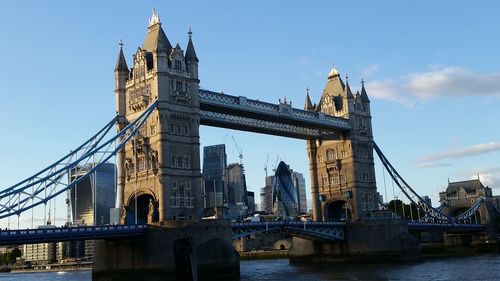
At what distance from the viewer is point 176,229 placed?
6197 centimetres

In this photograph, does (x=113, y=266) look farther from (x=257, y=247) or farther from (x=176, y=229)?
(x=257, y=247)

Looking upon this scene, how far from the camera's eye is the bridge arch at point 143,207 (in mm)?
68875

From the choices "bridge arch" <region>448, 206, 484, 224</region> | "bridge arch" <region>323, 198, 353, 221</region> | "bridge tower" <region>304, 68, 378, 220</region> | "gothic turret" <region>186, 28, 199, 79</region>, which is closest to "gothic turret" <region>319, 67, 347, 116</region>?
"bridge tower" <region>304, 68, 378, 220</region>

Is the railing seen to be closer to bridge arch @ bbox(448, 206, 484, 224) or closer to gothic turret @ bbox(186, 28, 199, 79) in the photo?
gothic turret @ bbox(186, 28, 199, 79)

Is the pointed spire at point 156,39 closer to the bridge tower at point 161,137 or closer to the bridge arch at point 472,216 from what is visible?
the bridge tower at point 161,137

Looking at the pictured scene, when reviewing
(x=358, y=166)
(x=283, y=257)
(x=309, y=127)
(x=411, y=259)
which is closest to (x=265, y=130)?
(x=309, y=127)

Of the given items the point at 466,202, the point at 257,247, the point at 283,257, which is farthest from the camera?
the point at 257,247

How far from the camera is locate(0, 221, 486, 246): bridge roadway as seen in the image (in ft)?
176

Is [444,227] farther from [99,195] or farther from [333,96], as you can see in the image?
[99,195]

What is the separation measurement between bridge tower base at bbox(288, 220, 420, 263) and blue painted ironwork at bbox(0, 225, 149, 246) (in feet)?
129

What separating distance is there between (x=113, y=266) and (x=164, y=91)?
838 inches

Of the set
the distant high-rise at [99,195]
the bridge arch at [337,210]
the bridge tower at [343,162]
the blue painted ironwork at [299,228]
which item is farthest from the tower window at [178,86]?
the distant high-rise at [99,195]

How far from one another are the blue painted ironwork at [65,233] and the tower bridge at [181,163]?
0.13m

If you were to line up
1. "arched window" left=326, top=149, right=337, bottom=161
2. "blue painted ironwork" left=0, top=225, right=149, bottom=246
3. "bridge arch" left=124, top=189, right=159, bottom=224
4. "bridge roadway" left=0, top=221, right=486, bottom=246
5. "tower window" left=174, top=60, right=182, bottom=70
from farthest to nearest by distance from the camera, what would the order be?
"arched window" left=326, top=149, right=337, bottom=161 < "tower window" left=174, top=60, right=182, bottom=70 < "bridge arch" left=124, top=189, right=159, bottom=224 < "bridge roadway" left=0, top=221, right=486, bottom=246 < "blue painted ironwork" left=0, top=225, right=149, bottom=246
